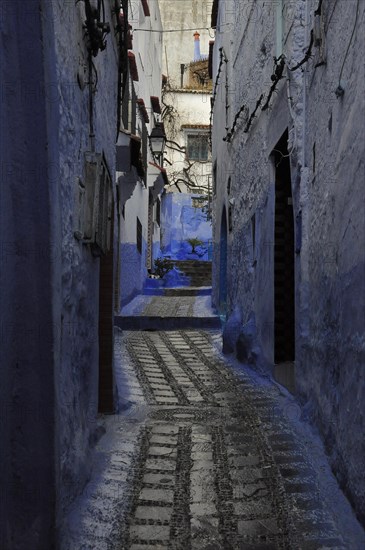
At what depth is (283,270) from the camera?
6.49 m

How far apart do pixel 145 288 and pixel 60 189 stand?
505 inches

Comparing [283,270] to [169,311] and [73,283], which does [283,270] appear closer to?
[73,283]

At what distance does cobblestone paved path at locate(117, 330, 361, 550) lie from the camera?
9.91 ft

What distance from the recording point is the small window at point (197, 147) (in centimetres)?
2364

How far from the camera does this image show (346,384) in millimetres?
3445

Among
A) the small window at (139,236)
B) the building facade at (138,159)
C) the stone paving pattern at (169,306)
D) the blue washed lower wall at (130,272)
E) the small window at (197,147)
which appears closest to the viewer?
the building facade at (138,159)

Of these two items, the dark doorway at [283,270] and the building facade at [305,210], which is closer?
the building facade at [305,210]

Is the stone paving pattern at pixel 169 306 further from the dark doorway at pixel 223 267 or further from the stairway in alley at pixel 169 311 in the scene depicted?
the dark doorway at pixel 223 267

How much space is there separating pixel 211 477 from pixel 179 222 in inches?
761

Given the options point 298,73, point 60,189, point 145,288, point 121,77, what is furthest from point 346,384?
point 145,288

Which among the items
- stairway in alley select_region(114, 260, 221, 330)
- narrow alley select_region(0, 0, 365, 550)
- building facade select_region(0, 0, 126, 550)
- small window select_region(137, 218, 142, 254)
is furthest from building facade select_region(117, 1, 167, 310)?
building facade select_region(0, 0, 126, 550)

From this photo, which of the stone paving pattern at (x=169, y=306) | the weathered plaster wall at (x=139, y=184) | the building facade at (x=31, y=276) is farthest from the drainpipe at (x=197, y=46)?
the building facade at (x=31, y=276)

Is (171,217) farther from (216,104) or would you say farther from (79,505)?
(79,505)

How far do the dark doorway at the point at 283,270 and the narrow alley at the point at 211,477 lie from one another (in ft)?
1.78
